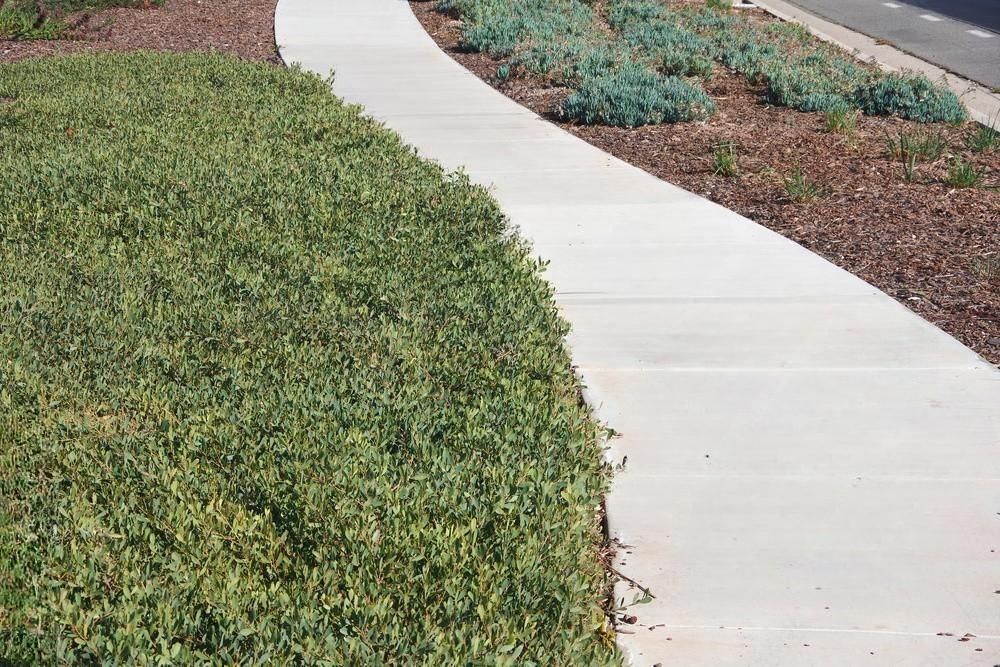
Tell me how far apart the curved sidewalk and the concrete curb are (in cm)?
534

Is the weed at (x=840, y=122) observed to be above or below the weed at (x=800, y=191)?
above

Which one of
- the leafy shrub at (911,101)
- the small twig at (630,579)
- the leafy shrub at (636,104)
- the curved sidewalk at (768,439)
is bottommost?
the small twig at (630,579)

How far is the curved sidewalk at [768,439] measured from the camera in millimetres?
3803

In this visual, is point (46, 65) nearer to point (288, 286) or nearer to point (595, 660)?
point (288, 286)

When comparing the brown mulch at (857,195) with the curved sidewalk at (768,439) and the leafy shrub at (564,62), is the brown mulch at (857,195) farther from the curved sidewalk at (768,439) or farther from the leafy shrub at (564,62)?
the leafy shrub at (564,62)

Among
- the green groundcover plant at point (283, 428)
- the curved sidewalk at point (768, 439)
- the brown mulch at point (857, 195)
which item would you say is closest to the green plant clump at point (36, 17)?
the brown mulch at point (857, 195)

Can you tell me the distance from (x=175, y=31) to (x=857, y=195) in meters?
9.50

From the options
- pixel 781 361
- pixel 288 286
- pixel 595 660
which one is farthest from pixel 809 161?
pixel 595 660

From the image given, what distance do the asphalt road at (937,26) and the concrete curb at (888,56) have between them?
0.71 feet

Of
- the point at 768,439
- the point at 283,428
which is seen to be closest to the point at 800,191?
the point at 768,439

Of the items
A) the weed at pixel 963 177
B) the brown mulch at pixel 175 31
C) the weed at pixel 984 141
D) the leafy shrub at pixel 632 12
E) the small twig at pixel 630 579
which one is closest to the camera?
the small twig at pixel 630 579

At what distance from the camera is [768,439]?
493 centimetres

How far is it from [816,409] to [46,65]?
9.28 metres

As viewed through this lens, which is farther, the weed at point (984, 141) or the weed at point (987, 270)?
the weed at point (984, 141)
